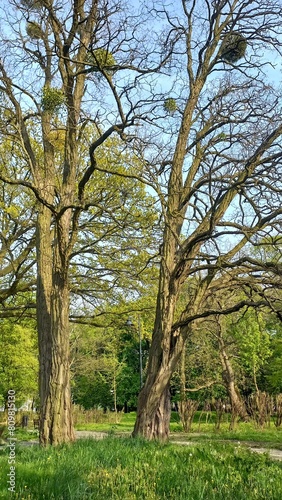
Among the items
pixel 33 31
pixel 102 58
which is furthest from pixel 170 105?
pixel 33 31

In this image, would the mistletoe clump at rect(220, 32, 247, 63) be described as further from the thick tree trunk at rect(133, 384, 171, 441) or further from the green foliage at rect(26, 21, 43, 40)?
the thick tree trunk at rect(133, 384, 171, 441)

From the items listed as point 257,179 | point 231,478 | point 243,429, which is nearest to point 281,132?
point 257,179

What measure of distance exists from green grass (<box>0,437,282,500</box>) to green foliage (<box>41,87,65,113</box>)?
447 cm

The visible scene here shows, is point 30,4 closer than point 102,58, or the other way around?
point 102,58

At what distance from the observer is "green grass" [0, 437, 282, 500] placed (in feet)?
14.0

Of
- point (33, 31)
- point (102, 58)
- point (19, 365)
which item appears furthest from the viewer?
point (19, 365)

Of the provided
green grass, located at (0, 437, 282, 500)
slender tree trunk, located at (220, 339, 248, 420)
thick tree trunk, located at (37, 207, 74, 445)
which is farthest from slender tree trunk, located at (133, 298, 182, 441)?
slender tree trunk, located at (220, 339, 248, 420)

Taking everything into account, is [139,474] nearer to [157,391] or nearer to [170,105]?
[157,391]

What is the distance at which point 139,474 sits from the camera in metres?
5.01

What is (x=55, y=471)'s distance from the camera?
191 inches

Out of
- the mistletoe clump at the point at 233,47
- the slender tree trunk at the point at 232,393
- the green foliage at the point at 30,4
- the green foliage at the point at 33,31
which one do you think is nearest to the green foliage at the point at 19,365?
the slender tree trunk at the point at 232,393

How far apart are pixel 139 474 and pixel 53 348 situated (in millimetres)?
3575

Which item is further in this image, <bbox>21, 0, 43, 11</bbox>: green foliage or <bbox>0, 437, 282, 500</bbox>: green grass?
<bbox>21, 0, 43, 11</bbox>: green foliage

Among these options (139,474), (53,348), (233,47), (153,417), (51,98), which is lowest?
(139,474)
